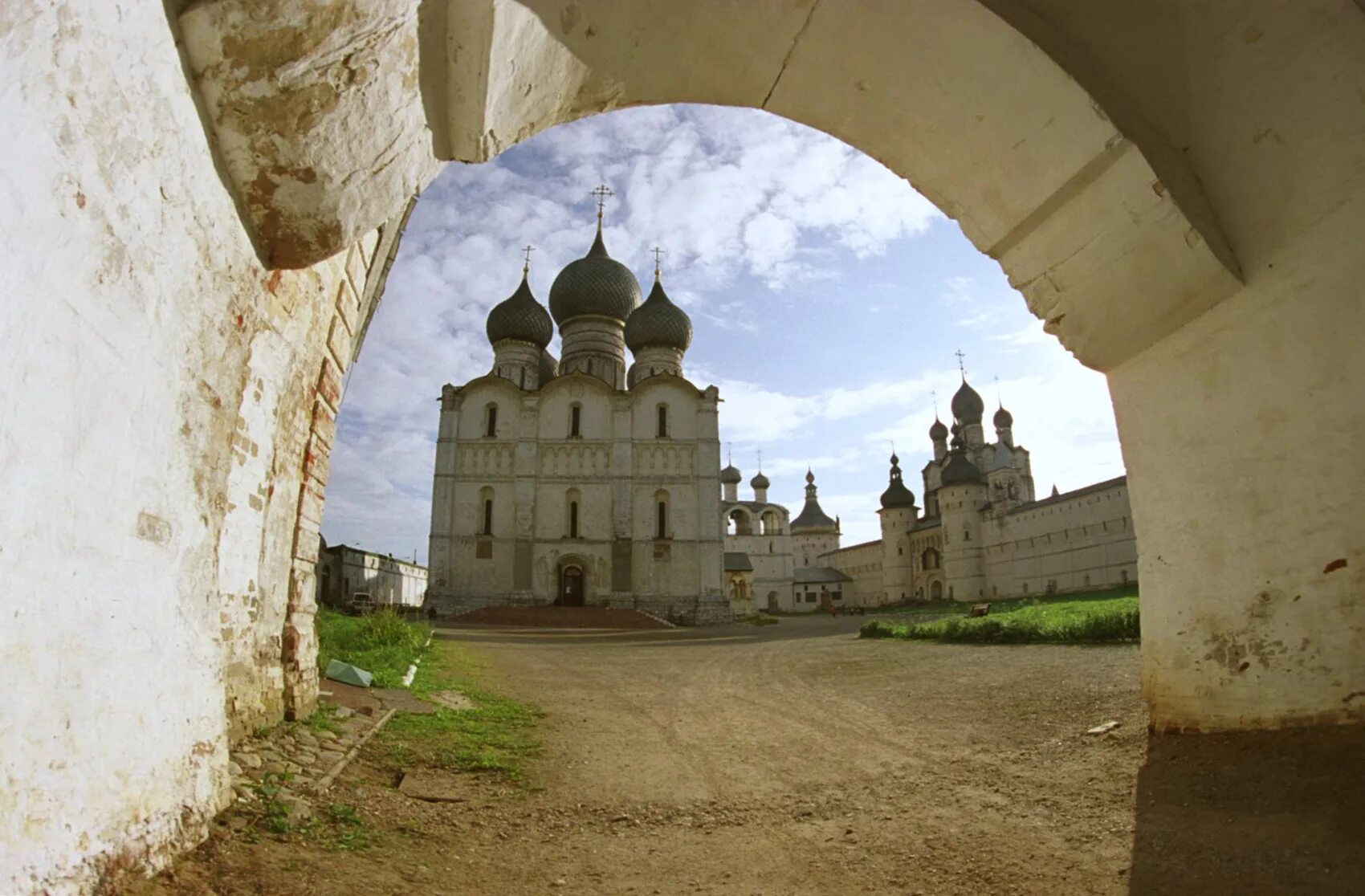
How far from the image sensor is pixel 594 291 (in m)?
37.5

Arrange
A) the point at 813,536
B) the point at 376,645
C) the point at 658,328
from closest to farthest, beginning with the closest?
the point at 376,645
the point at 658,328
the point at 813,536

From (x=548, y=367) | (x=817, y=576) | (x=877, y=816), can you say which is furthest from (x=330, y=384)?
(x=817, y=576)

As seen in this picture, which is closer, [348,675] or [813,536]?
[348,675]

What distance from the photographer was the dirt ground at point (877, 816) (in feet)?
8.28

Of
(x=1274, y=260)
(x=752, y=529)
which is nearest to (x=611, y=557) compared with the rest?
(x=1274, y=260)

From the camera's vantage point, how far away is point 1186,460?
10.6ft

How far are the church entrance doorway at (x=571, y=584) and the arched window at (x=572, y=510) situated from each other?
4.72ft

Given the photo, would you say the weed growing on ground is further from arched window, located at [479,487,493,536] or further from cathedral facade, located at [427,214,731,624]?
arched window, located at [479,487,493,536]

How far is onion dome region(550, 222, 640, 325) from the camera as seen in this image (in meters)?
37.5

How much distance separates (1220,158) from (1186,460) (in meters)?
1.22

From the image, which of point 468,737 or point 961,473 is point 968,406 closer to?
point 961,473

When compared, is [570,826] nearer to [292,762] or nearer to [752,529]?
[292,762]

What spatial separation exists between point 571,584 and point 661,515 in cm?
471

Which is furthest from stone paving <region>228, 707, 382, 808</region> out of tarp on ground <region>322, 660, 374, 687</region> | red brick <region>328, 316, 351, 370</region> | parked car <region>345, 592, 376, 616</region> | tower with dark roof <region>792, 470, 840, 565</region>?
tower with dark roof <region>792, 470, 840, 565</region>
